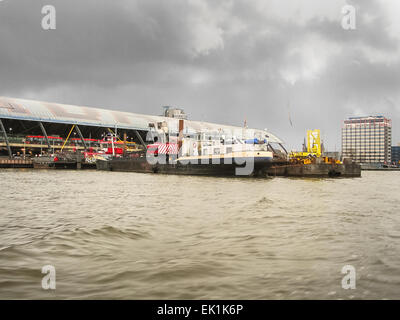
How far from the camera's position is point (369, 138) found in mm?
188000

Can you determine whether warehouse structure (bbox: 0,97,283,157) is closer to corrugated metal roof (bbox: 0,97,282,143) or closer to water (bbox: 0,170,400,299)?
corrugated metal roof (bbox: 0,97,282,143)

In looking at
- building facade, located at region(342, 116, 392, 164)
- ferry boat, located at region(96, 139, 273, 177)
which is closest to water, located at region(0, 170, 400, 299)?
ferry boat, located at region(96, 139, 273, 177)

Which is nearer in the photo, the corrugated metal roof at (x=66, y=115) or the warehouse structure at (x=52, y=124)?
the corrugated metal roof at (x=66, y=115)

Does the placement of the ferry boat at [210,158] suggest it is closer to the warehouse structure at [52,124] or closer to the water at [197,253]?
the warehouse structure at [52,124]

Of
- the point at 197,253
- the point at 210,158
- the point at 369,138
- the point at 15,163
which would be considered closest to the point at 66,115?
the point at 15,163

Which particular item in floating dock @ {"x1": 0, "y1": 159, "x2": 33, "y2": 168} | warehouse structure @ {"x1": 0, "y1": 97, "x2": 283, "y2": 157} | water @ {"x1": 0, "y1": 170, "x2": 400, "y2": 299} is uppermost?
warehouse structure @ {"x1": 0, "y1": 97, "x2": 283, "y2": 157}

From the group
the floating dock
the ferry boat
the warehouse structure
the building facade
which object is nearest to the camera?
the ferry boat

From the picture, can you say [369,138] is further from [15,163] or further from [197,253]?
[197,253]

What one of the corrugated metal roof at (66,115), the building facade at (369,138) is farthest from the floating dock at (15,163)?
the building facade at (369,138)

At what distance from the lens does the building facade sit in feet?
601

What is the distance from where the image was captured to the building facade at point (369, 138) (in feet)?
601

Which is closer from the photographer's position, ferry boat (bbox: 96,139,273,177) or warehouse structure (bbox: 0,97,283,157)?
ferry boat (bbox: 96,139,273,177)
